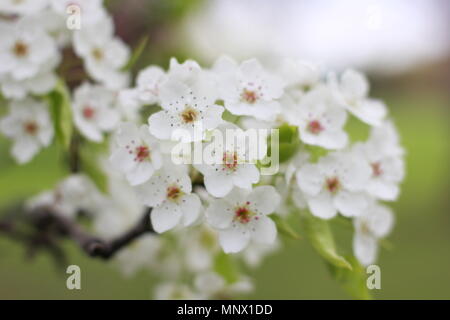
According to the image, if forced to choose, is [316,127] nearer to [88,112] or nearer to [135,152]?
[135,152]

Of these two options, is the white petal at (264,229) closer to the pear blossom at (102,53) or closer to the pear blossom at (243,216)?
the pear blossom at (243,216)

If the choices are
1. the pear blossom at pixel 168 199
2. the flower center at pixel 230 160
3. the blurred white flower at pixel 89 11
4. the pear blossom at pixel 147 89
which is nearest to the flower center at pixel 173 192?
the pear blossom at pixel 168 199

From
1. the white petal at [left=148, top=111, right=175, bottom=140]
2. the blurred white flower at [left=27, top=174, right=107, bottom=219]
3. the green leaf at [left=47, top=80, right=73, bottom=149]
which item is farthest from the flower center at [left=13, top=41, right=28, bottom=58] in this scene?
the white petal at [left=148, top=111, right=175, bottom=140]

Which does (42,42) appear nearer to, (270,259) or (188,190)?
(188,190)

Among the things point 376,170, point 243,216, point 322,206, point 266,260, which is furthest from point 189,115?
point 266,260

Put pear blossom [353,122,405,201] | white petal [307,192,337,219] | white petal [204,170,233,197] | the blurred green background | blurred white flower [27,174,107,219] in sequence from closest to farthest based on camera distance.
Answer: white petal [204,170,233,197] < white petal [307,192,337,219] < pear blossom [353,122,405,201] < blurred white flower [27,174,107,219] < the blurred green background

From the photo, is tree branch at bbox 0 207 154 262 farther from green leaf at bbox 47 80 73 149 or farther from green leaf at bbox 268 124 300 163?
green leaf at bbox 268 124 300 163
